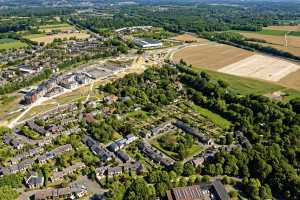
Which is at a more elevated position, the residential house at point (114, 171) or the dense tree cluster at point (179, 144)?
the dense tree cluster at point (179, 144)

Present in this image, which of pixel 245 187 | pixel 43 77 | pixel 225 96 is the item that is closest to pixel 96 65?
pixel 43 77

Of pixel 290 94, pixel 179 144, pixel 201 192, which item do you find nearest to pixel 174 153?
pixel 179 144

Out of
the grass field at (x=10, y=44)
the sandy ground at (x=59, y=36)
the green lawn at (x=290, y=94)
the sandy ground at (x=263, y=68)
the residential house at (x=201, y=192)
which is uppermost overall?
the sandy ground at (x=59, y=36)

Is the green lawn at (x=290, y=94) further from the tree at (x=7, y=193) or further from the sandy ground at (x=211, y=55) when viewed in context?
the tree at (x=7, y=193)

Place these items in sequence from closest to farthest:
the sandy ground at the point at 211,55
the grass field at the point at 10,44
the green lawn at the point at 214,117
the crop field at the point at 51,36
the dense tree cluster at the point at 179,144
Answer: the dense tree cluster at the point at 179,144
the green lawn at the point at 214,117
the sandy ground at the point at 211,55
the grass field at the point at 10,44
the crop field at the point at 51,36

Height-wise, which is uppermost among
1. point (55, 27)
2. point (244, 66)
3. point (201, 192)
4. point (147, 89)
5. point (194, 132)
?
point (55, 27)

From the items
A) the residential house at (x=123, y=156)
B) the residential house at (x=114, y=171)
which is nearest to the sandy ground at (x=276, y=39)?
the residential house at (x=123, y=156)

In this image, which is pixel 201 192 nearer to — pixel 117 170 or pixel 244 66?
pixel 117 170

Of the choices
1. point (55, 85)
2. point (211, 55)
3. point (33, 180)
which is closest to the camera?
point (33, 180)
